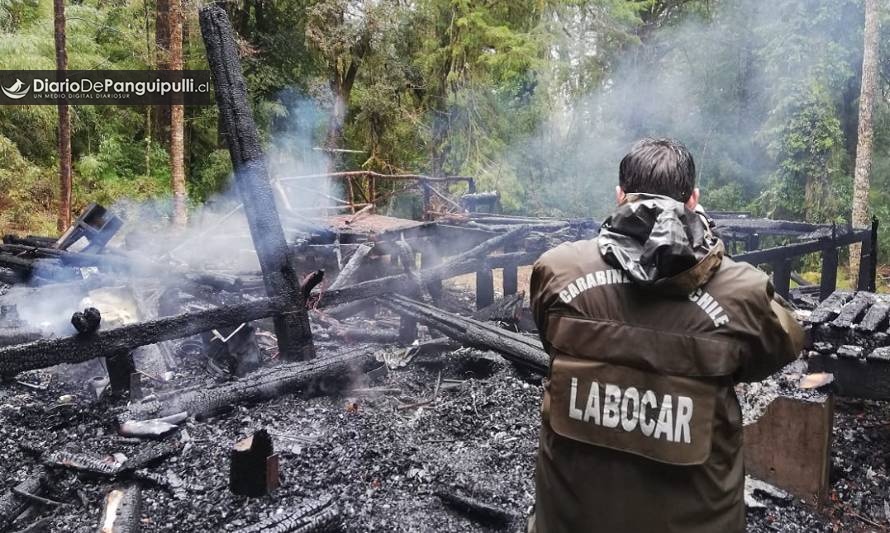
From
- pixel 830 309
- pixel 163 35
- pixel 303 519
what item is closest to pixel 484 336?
pixel 303 519

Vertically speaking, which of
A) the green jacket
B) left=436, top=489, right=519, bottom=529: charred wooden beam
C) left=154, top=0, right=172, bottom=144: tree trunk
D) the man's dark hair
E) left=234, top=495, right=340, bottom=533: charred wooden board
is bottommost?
left=436, top=489, right=519, bottom=529: charred wooden beam

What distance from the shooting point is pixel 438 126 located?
20.3 metres

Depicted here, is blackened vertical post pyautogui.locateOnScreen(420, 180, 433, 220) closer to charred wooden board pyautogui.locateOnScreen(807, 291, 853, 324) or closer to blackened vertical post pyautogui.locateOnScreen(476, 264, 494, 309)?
blackened vertical post pyautogui.locateOnScreen(476, 264, 494, 309)

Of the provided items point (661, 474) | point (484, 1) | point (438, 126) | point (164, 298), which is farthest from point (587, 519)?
point (484, 1)

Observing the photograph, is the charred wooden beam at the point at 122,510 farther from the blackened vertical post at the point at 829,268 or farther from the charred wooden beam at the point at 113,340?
the blackened vertical post at the point at 829,268

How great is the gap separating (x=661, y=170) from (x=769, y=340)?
0.65m

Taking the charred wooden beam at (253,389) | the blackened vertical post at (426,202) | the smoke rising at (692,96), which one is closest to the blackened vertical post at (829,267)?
the blackened vertical post at (426,202)

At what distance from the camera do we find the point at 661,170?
1887mm

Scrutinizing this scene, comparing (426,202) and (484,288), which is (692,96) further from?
(484,288)

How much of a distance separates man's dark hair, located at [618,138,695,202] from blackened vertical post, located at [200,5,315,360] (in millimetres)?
3965

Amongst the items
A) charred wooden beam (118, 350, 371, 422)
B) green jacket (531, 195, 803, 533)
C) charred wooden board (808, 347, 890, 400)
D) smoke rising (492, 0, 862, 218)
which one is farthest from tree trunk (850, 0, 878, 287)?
green jacket (531, 195, 803, 533)

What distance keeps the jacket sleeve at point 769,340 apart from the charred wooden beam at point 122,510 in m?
3.36

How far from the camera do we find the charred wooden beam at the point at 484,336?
5270mm

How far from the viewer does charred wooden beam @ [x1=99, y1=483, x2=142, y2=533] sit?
3176 mm
